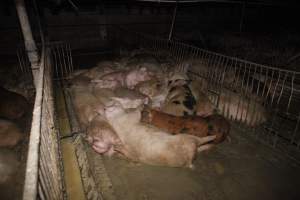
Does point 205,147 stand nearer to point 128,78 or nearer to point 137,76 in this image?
point 137,76

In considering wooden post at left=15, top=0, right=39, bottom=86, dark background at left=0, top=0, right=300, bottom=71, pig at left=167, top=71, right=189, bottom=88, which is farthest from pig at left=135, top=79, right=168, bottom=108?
dark background at left=0, top=0, right=300, bottom=71

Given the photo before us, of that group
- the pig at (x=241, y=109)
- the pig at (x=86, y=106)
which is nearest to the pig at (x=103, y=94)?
the pig at (x=86, y=106)

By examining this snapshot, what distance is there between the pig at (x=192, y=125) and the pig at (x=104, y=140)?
1.83 feet

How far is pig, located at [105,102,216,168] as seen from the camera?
2754mm

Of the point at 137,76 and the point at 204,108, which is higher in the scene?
the point at 137,76

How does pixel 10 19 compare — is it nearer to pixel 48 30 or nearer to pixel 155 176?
pixel 48 30

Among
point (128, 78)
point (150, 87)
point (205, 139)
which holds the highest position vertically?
point (128, 78)

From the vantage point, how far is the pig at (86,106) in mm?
3672

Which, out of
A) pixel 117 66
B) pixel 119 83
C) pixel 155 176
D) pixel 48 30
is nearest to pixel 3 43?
pixel 48 30

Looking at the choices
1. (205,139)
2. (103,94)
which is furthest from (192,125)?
(103,94)

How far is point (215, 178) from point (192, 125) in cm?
81

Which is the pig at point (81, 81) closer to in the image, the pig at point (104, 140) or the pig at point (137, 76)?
the pig at point (137, 76)

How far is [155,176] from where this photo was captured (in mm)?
2898

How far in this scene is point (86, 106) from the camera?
3.85 metres
